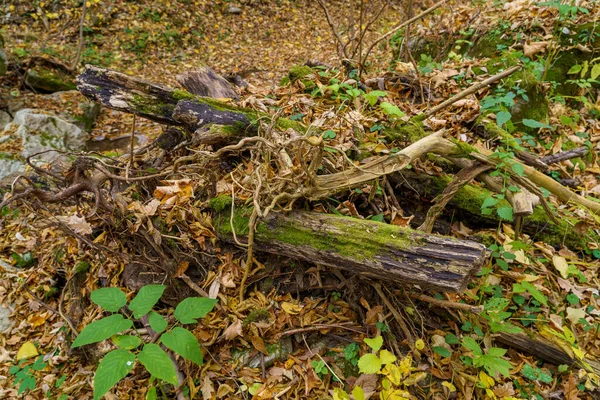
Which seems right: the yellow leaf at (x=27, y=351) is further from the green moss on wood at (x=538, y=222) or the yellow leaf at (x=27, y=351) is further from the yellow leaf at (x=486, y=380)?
the green moss on wood at (x=538, y=222)

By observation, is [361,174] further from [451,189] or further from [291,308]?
[291,308]

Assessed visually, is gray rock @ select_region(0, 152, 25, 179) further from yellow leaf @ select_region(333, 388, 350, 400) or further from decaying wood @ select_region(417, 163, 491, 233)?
decaying wood @ select_region(417, 163, 491, 233)

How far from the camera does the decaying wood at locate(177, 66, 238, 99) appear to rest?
11.8ft

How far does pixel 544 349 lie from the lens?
2387mm

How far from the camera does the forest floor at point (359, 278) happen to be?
2.33 metres

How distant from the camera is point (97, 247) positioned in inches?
111

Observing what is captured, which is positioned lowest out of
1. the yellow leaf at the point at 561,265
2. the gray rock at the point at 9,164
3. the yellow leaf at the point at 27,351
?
the yellow leaf at the point at 27,351

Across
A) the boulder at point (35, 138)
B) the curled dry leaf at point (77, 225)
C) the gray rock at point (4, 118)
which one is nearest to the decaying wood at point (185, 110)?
the curled dry leaf at point (77, 225)

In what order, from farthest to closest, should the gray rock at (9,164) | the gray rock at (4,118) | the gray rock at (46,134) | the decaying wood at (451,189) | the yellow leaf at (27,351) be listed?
the gray rock at (4,118)
the gray rock at (46,134)
the gray rock at (9,164)
the yellow leaf at (27,351)
the decaying wood at (451,189)

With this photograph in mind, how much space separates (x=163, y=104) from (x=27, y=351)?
239 centimetres

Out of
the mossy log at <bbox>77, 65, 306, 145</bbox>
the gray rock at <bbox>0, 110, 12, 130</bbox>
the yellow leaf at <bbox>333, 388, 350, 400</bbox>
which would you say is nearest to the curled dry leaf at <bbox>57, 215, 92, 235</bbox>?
the mossy log at <bbox>77, 65, 306, 145</bbox>

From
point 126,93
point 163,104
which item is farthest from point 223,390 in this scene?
point 126,93

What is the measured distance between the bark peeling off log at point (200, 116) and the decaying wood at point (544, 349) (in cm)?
236

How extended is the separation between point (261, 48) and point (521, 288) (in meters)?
10.2
